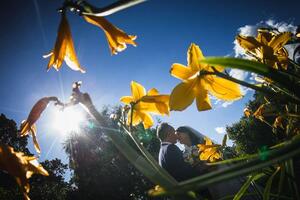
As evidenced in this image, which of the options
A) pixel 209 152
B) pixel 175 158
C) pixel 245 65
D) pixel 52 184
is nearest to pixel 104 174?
pixel 52 184

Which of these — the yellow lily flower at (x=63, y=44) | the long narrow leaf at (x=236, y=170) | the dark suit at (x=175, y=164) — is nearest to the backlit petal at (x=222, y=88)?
the yellow lily flower at (x=63, y=44)

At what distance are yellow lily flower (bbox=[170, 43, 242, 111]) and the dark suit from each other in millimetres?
2010

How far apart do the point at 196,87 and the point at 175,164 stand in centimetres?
229

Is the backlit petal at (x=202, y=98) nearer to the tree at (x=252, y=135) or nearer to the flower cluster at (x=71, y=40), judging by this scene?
the flower cluster at (x=71, y=40)

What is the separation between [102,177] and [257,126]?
1690 centimetres

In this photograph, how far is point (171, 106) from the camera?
75 cm

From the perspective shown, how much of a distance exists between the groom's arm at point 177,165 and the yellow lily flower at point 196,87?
2027 mm

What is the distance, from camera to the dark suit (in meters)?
2.81

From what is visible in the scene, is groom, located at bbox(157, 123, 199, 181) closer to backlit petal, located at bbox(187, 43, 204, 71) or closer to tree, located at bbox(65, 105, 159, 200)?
backlit petal, located at bbox(187, 43, 204, 71)

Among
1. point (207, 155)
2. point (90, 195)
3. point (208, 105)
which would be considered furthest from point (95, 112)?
point (90, 195)

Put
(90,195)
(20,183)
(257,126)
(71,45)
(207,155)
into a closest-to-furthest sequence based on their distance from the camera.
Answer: (20,183) < (71,45) < (207,155) < (90,195) < (257,126)

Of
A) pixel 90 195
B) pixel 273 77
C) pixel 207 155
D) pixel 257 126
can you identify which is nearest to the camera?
pixel 273 77

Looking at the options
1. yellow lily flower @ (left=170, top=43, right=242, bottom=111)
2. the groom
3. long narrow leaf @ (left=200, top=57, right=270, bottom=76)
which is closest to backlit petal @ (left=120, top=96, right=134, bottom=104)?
yellow lily flower @ (left=170, top=43, right=242, bottom=111)

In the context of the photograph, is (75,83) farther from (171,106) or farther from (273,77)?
(273,77)
